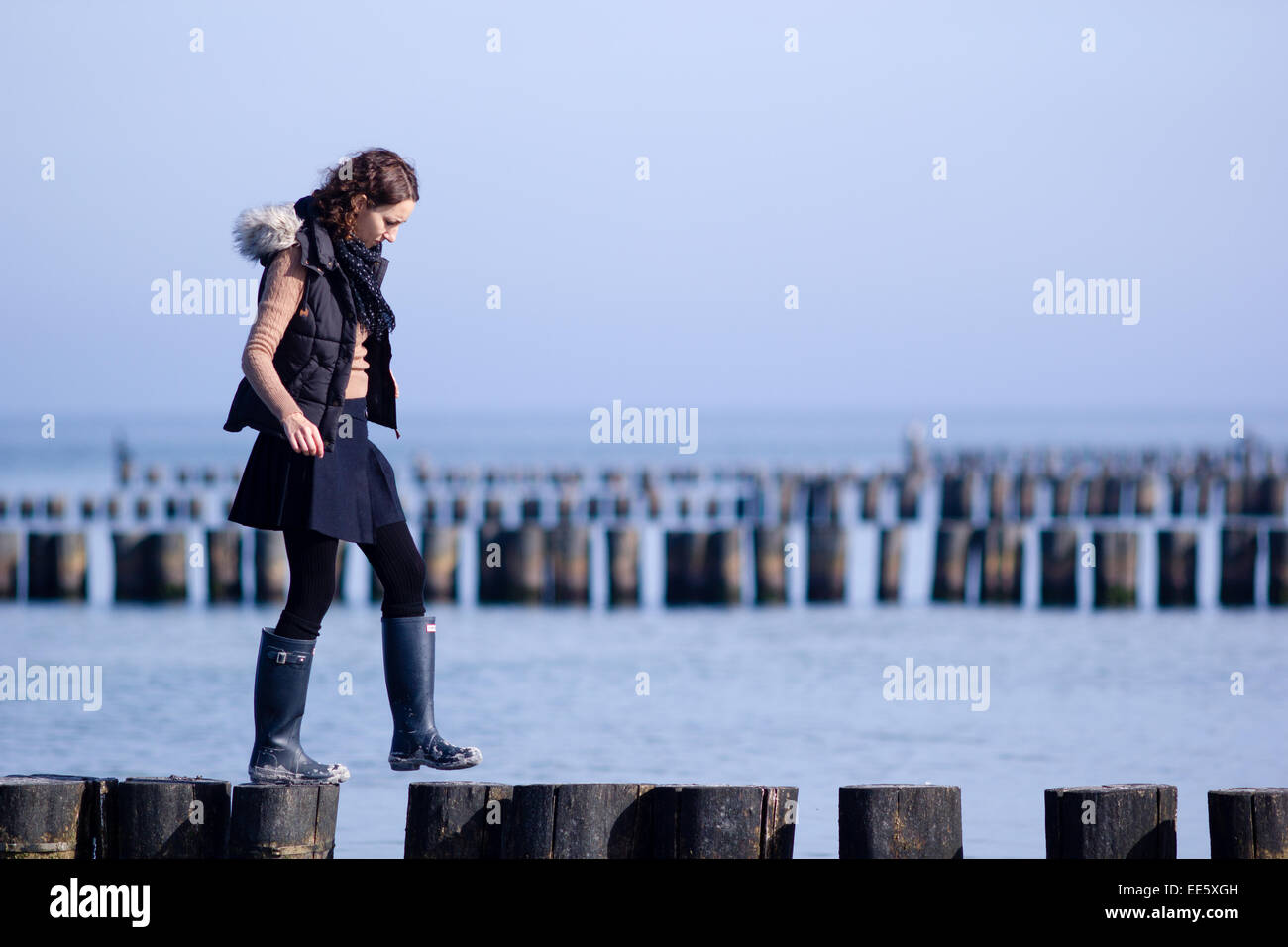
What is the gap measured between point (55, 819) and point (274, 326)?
5.80 feet

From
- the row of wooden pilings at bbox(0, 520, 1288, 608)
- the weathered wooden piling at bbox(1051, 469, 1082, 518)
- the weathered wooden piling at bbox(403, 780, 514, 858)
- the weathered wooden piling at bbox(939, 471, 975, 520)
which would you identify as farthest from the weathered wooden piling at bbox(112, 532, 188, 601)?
the weathered wooden piling at bbox(1051, 469, 1082, 518)

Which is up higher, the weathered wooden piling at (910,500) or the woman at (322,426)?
the woman at (322,426)

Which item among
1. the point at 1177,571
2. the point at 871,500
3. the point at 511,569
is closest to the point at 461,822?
the point at 511,569

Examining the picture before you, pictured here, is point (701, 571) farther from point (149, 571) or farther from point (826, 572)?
point (149, 571)

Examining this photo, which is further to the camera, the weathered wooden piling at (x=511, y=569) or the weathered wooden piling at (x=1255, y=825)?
the weathered wooden piling at (x=511, y=569)

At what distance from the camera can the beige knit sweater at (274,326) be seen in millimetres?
5707

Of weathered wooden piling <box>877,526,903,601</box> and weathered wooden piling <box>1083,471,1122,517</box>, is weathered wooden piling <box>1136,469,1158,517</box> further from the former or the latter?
weathered wooden piling <box>877,526,903,601</box>

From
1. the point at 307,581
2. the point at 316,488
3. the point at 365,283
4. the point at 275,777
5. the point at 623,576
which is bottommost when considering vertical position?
the point at 623,576

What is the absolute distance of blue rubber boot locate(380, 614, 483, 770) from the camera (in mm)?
6141

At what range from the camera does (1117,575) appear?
20359mm

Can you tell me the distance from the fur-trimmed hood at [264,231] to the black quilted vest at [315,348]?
0.04 metres

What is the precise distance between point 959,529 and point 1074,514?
20.2 metres

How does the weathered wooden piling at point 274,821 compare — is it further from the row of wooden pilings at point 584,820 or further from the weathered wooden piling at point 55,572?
the weathered wooden piling at point 55,572

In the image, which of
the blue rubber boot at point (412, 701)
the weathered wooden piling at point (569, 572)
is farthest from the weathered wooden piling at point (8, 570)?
the blue rubber boot at point (412, 701)
